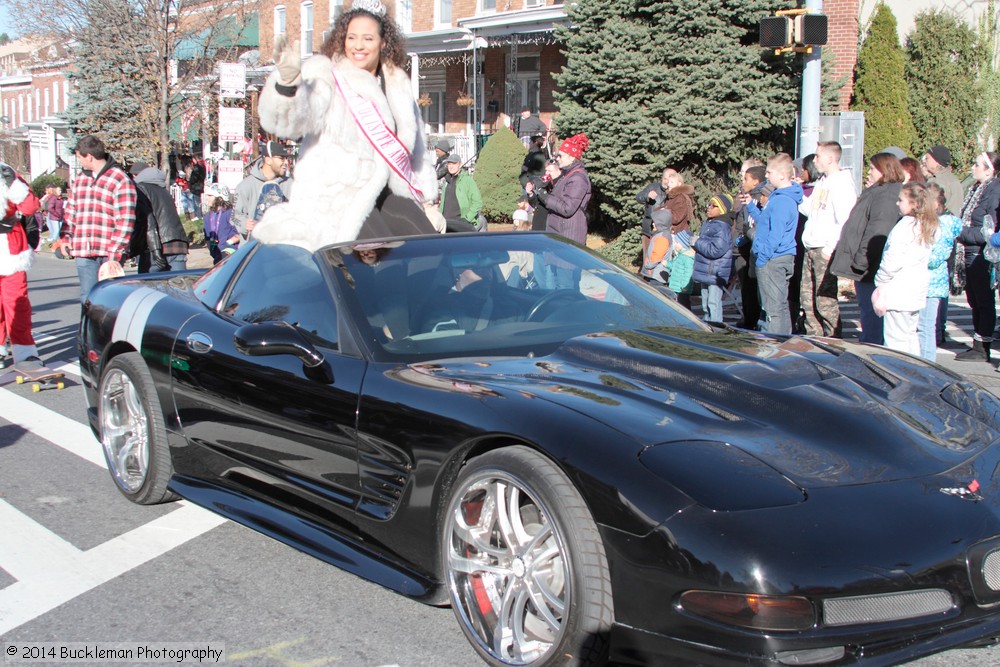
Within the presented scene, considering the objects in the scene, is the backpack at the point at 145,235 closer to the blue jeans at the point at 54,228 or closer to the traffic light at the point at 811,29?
the traffic light at the point at 811,29

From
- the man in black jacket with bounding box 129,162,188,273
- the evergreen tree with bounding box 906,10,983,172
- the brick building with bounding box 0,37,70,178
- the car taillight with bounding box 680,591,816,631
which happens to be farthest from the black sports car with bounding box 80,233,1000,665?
the brick building with bounding box 0,37,70,178

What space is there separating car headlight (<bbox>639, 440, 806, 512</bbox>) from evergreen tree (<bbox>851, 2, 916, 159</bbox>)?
1939 centimetres

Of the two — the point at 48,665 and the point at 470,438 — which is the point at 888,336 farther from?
the point at 48,665

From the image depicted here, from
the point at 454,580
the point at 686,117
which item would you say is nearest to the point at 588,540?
the point at 454,580

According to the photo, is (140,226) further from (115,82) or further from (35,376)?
(115,82)

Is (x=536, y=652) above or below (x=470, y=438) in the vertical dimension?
below

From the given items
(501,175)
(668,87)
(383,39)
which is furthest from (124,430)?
(501,175)

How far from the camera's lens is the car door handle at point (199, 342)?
14.8 ft

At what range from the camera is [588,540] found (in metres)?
2.78

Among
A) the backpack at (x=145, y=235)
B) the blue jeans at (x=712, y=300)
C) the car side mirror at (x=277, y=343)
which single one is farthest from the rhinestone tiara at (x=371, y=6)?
the blue jeans at (x=712, y=300)

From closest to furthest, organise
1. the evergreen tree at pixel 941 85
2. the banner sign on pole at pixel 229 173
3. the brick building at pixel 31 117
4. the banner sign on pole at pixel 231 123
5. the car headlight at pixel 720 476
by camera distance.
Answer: the car headlight at pixel 720 476 → the banner sign on pole at pixel 231 123 → the banner sign on pole at pixel 229 173 → the evergreen tree at pixel 941 85 → the brick building at pixel 31 117

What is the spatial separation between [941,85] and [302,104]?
19623mm

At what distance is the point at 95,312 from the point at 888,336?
17.4 ft

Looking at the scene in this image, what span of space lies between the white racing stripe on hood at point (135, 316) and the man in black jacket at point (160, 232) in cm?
338
